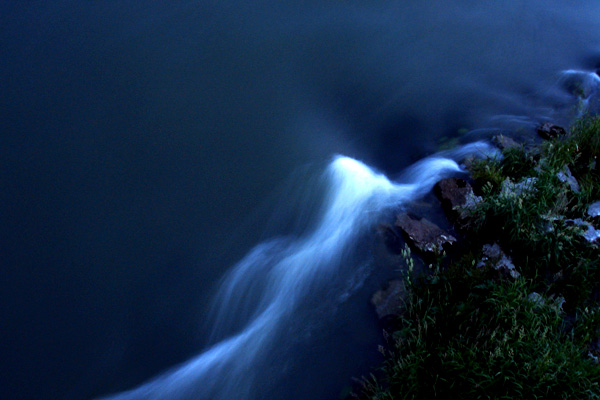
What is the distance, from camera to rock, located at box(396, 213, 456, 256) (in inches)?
209

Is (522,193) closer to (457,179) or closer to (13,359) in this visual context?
(457,179)

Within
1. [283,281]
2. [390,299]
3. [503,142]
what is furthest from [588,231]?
[283,281]

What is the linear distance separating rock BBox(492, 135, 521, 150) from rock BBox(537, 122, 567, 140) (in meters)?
0.68

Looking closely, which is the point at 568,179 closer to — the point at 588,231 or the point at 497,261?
the point at 588,231

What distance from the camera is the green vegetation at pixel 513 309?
3771 mm

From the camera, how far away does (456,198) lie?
5863 millimetres

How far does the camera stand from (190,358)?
471cm

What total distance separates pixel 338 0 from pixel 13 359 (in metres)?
9.60

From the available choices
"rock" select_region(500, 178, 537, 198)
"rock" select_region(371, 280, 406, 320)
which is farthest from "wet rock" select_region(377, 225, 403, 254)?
"rock" select_region(500, 178, 537, 198)

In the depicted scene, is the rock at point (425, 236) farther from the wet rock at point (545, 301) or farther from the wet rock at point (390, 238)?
the wet rock at point (545, 301)

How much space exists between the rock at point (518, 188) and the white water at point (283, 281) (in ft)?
3.70

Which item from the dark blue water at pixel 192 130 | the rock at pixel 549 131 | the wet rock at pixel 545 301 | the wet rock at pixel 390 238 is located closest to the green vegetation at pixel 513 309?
the wet rock at pixel 545 301

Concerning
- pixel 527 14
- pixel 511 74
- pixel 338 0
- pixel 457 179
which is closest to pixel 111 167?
pixel 457 179

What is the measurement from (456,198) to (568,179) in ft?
4.99
